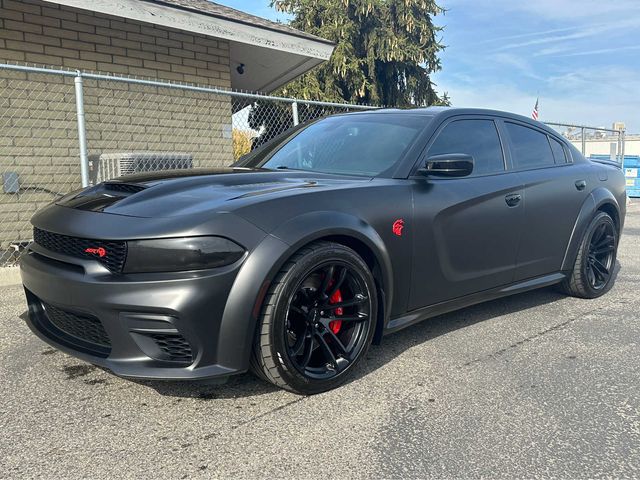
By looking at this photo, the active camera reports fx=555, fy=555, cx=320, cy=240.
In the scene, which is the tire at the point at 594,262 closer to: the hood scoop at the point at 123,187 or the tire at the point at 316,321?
the tire at the point at 316,321

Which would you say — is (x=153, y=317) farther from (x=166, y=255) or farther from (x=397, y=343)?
(x=397, y=343)

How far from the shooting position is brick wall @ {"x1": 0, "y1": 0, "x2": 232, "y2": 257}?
720 cm

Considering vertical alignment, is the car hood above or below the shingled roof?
below

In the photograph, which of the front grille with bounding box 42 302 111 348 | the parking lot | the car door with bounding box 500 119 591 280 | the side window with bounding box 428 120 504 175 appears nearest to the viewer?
the parking lot

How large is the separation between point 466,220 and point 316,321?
1.29 metres

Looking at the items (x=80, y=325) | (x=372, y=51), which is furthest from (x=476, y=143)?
(x=372, y=51)

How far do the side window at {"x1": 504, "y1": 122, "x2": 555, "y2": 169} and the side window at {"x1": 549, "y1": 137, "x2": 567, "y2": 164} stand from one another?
0.06 m

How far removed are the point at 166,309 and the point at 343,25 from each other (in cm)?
2106

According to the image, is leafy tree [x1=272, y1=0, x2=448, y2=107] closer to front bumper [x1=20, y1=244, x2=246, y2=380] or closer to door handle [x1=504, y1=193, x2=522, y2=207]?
door handle [x1=504, y1=193, x2=522, y2=207]

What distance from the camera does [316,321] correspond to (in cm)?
275

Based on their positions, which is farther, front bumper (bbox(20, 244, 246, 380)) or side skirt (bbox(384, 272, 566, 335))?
side skirt (bbox(384, 272, 566, 335))

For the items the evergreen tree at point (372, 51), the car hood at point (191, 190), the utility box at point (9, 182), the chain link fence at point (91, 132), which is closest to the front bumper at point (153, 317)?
the car hood at point (191, 190)

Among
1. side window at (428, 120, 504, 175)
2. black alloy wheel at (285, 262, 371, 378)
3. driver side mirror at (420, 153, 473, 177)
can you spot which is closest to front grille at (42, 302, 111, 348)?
black alloy wheel at (285, 262, 371, 378)

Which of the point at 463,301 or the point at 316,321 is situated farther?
the point at 463,301
